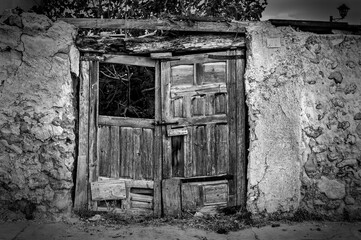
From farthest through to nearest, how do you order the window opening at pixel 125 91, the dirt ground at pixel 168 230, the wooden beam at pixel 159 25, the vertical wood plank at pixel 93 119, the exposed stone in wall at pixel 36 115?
the window opening at pixel 125 91
the vertical wood plank at pixel 93 119
the wooden beam at pixel 159 25
the exposed stone in wall at pixel 36 115
the dirt ground at pixel 168 230

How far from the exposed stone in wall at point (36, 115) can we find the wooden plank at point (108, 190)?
0.31 metres

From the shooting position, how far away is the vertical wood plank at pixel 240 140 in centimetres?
445

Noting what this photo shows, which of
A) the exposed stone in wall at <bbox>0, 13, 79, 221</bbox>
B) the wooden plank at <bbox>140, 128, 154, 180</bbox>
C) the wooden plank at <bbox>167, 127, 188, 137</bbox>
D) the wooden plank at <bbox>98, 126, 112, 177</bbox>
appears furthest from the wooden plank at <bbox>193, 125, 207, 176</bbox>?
the exposed stone in wall at <bbox>0, 13, 79, 221</bbox>

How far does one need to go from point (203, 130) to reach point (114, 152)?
4.05 feet

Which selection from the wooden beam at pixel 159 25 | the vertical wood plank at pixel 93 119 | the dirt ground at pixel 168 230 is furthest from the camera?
the vertical wood plank at pixel 93 119

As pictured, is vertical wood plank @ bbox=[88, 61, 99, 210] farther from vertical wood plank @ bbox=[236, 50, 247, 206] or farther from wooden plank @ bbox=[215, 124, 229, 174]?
vertical wood plank @ bbox=[236, 50, 247, 206]

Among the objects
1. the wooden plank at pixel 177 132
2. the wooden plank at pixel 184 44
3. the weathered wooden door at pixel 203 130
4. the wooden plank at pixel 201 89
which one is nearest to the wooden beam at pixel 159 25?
the wooden plank at pixel 184 44

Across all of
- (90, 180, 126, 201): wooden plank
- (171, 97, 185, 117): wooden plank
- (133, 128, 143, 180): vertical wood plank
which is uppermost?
(171, 97, 185, 117): wooden plank

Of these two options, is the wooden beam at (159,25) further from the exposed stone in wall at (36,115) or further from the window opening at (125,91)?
the window opening at (125,91)

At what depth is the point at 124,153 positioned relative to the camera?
4480mm

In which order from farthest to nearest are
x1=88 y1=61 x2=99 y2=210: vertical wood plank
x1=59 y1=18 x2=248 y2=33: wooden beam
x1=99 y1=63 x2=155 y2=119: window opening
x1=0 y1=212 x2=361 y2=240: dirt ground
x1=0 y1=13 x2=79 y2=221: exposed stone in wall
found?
x1=99 y1=63 x2=155 y2=119: window opening < x1=88 y1=61 x2=99 y2=210: vertical wood plank < x1=59 y1=18 x2=248 y2=33: wooden beam < x1=0 y1=13 x2=79 y2=221: exposed stone in wall < x1=0 y1=212 x2=361 y2=240: dirt ground

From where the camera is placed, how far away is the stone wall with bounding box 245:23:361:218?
433cm

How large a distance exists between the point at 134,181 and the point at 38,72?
6.11 ft

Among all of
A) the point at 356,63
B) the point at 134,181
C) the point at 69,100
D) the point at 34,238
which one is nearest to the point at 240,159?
the point at 134,181
